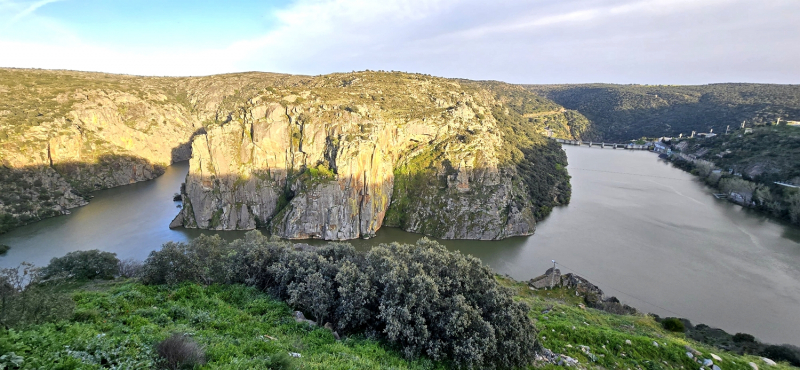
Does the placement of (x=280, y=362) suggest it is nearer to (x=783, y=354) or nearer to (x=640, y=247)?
(x=783, y=354)

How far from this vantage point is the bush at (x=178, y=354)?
6.74 meters

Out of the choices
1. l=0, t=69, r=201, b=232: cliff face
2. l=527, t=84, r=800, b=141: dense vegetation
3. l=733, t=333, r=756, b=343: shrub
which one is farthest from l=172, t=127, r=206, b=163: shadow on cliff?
l=527, t=84, r=800, b=141: dense vegetation

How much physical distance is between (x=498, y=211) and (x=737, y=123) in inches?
3945

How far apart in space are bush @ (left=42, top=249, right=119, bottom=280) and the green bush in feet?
40.2

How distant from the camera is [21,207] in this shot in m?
40.3

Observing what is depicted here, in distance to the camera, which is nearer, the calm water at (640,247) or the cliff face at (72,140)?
the calm water at (640,247)

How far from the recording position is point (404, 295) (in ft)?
39.1

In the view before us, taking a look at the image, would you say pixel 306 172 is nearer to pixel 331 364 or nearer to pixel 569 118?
pixel 331 364

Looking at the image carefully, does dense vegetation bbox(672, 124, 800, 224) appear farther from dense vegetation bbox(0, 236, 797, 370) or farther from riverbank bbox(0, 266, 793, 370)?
riverbank bbox(0, 266, 793, 370)

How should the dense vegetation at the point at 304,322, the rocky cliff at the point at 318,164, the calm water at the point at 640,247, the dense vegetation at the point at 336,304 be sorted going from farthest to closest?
1. the rocky cliff at the point at 318,164
2. the calm water at the point at 640,247
3. the dense vegetation at the point at 336,304
4. the dense vegetation at the point at 304,322

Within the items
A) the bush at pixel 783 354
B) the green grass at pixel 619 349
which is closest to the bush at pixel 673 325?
the bush at pixel 783 354

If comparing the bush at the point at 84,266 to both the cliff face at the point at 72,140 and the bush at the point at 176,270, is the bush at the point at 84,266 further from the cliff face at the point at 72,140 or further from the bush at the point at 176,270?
the cliff face at the point at 72,140

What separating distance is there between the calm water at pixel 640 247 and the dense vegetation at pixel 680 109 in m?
67.6

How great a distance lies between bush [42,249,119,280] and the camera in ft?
72.3
